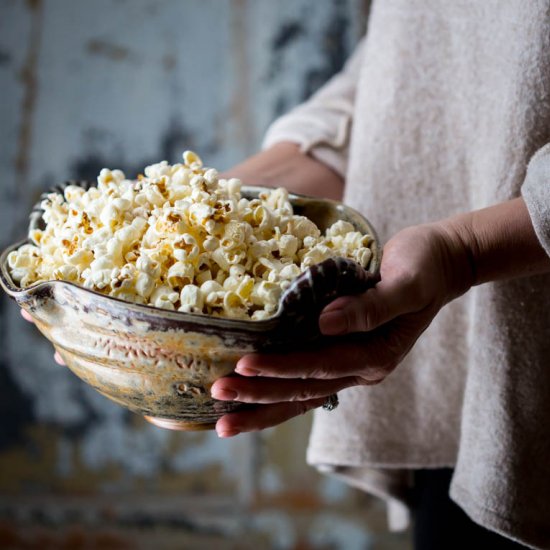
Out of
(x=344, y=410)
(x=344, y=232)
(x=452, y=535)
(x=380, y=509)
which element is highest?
(x=344, y=232)

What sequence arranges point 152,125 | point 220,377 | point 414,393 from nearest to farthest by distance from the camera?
point 220,377
point 414,393
point 152,125

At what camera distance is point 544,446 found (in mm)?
671

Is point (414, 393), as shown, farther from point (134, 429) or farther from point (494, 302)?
point (134, 429)

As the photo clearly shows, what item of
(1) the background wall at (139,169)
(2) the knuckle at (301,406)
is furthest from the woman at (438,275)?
(1) the background wall at (139,169)

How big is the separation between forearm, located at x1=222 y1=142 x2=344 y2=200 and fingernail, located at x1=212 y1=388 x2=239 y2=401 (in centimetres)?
31

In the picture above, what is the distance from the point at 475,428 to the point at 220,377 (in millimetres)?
296

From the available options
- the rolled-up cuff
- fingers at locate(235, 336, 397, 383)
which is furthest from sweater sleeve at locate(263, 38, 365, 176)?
fingers at locate(235, 336, 397, 383)

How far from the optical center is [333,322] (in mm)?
475

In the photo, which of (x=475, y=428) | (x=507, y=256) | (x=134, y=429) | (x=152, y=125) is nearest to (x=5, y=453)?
(x=134, y=429)

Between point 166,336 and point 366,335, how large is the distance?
16 centimetres

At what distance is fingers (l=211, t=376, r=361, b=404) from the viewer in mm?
484

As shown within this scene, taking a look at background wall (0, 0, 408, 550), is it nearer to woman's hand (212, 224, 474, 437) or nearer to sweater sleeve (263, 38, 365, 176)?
sweater sleeve (263, 38, 365, 176)

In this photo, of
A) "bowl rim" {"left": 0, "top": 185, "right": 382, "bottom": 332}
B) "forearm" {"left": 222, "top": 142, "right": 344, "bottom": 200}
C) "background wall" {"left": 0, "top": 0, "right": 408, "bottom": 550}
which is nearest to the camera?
"bowl rim" {"left": 0, "top": 185, "right": 382, "bottom": 332}

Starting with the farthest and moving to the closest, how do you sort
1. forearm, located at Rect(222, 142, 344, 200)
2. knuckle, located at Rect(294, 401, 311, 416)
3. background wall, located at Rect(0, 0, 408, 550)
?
background wall, located at Rect(0, 0, 408, 550) → forearm, located at Rect(222, 142, 344, 200) → knuckle, located at Rect(294, 401, 311, 416)
